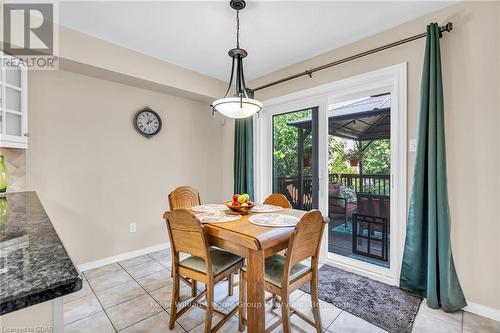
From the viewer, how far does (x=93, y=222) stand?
2820 millimetres

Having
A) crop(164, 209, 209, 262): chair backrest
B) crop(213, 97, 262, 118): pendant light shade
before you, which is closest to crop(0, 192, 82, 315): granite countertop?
crop(164, 209, 209, 262): chair backrest

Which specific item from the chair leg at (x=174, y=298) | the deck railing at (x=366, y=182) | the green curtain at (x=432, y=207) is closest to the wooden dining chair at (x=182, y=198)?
the chair leg at (x=174, y=298)

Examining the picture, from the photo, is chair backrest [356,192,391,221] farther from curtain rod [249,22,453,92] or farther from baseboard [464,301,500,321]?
curtain rod [249,22,453,92]

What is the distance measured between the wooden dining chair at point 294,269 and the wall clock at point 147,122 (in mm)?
2334

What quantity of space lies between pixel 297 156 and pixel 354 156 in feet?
2.34

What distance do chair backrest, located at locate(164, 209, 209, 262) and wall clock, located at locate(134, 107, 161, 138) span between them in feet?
6.42

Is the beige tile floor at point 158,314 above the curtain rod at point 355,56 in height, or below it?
below

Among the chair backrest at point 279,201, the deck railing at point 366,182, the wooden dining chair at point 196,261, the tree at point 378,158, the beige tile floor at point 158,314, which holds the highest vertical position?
the tree at point 378,158

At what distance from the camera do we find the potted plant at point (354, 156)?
291 cm

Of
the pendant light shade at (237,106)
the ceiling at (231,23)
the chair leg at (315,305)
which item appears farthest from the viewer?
Answer: the ceiling at (231,23)

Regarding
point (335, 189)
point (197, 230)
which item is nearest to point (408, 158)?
point (335, 189)

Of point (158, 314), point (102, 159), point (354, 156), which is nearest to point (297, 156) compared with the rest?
point (354, 156)

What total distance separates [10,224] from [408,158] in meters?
2.85

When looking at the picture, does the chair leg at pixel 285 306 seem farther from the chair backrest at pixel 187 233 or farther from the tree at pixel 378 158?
the tree at pixel 378 158
